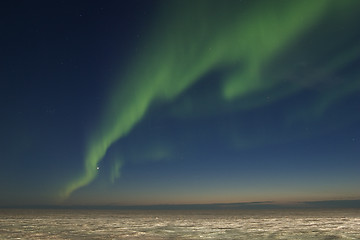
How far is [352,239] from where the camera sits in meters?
14.6

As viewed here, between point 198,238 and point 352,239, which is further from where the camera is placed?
point 198,238

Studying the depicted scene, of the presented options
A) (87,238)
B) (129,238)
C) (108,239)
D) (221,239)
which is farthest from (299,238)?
(87,238)

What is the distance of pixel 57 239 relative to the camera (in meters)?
15.2

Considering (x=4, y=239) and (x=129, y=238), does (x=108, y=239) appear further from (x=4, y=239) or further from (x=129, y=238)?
(x=4, y=239)

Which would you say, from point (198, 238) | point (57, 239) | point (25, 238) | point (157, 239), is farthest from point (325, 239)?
point (25, 238)

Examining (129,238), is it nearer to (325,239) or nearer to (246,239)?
(246,239)

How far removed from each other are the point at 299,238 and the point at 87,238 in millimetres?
10924

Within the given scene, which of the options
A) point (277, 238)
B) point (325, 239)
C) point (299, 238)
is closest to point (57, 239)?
point (277, 238)

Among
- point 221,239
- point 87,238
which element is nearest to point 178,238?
point 221,239

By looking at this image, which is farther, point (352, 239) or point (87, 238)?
point (87, 238)

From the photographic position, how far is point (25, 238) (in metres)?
15.4

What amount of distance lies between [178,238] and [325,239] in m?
7.34

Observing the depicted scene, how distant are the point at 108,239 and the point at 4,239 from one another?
502cm

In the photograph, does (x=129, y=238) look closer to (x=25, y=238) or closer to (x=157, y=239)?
(x=157, y=239)
